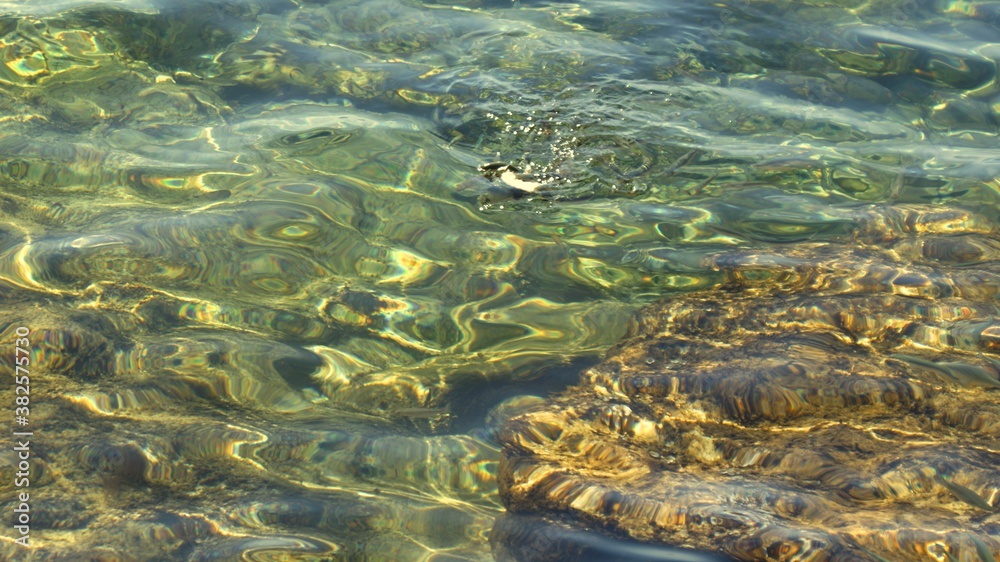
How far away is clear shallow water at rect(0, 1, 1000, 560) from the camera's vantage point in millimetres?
2834

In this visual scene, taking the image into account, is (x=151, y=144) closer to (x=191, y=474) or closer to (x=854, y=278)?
(x=191, y=474)

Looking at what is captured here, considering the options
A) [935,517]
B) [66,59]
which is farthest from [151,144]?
[935,517]

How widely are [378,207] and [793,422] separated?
88.0 inches

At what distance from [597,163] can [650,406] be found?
6.17 feet

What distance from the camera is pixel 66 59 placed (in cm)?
524

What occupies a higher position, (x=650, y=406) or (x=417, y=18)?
(x=417, y=18)

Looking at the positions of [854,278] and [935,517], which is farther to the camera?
[854,278]

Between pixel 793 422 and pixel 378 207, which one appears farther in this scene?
pixel 378 207

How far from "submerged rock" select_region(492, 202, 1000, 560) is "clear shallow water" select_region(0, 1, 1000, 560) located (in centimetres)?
18

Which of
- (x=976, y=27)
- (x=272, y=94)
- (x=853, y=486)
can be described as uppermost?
(x=976, y=27)

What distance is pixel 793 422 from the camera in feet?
9.90

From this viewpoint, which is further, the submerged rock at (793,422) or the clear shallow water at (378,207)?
the clear shallow water at (378,207)

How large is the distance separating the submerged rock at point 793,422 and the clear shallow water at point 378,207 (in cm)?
18

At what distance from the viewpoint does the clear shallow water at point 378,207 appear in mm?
2834
